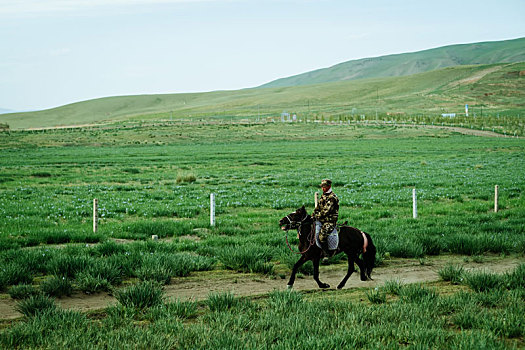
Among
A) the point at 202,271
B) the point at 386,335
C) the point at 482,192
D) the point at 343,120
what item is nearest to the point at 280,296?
the point at 386,335

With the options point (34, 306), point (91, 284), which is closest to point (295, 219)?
point (91, 284)

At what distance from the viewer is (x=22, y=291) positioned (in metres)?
8.99

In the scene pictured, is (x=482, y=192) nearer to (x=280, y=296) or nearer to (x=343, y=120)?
(x=280, y=296)

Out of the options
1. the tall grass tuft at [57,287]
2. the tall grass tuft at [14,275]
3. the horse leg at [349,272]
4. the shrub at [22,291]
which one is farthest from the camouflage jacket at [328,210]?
the tall grass tuft at [14,275]

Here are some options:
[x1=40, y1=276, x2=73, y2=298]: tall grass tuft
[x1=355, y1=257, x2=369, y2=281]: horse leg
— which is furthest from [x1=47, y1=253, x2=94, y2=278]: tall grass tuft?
[x1=355, y1=257, x2=369, y2=281]: horse leg

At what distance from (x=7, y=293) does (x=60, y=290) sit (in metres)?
1.15

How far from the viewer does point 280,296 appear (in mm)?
8461

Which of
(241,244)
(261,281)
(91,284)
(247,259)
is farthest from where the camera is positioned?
(241,244)

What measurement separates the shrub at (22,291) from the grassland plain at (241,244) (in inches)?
1.6

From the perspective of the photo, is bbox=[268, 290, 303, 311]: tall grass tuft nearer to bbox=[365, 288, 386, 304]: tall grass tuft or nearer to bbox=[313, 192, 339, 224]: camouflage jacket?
bbox=[365, 288, 386, 304]: tall grass tuft

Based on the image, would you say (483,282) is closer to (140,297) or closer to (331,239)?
(331,239)

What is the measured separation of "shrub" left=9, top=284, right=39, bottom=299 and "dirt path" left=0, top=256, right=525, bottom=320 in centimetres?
12

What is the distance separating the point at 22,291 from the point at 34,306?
1.29m

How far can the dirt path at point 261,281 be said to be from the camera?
9.02 metres
